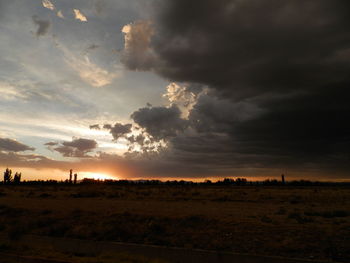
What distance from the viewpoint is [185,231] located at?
1464cm

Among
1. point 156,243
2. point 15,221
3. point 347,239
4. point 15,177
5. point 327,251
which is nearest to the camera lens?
point 327,251

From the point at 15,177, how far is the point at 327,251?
174 meters

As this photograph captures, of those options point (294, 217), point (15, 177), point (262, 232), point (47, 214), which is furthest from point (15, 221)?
point (15, 177)

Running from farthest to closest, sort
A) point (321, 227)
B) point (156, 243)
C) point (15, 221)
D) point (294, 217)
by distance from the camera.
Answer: point (15, 221)
point (294, 217)
point (321, 227)
point (156, 243)

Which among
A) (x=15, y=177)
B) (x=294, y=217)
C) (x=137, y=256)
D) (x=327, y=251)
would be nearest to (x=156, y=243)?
(x=137, y=256)

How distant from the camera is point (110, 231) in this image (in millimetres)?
14984

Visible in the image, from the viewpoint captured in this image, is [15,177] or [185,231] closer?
[185,231]

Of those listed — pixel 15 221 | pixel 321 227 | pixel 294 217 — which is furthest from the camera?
pixel 15 221

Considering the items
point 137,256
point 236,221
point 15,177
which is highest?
point 15,177

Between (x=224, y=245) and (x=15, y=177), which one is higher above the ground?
(x=15, y=177)

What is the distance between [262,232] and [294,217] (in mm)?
5423

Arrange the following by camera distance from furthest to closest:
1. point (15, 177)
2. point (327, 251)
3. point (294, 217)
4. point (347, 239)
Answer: point (15, 177), point (294, 217), point (347, 239), point (327, 251)

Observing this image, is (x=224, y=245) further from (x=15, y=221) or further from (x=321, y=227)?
(x=15, y=221)

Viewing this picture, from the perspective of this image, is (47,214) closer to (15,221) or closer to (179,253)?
(15,221)
